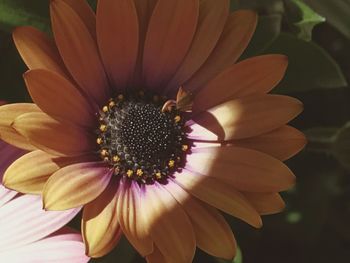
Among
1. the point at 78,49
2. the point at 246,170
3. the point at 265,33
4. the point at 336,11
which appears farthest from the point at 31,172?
the point at 336,11

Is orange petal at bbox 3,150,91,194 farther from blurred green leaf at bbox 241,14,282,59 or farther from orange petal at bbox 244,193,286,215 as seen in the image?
blurred green leaf at bbox 241,14,282,59

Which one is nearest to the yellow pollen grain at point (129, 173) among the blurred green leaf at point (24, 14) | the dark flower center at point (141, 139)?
the dark flower center at point (141, 139)

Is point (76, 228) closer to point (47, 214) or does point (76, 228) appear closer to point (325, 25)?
point (47, 214)

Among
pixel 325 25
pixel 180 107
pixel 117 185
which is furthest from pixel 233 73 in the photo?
pixel 325 25

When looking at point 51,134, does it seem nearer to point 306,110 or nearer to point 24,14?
point 24,14

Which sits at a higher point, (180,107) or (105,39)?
(105,39)

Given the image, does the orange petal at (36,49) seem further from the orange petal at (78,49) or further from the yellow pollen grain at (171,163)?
the yellow pollen grain at (171,163)
